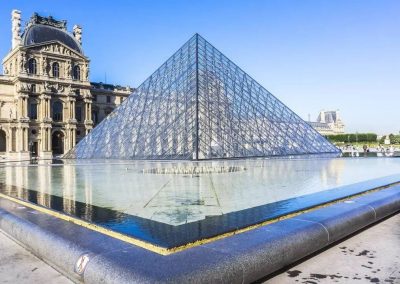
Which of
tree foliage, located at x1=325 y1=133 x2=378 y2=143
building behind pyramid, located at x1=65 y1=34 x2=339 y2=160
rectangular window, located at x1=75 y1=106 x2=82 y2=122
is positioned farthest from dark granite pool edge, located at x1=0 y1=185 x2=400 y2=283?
tree foliage, located at x1=325 y1=133 x2=378 y2=143

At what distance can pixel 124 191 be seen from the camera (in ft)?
25.6

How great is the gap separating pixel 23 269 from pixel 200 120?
1461cm

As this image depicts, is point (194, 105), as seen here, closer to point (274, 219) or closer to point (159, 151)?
point (159, 151)

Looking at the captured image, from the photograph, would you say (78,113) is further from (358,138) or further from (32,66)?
(358,138)

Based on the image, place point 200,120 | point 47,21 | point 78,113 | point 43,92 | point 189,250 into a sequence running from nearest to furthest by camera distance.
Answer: point 189,250
point 200,120
point 43,92
point 78,113
point 47,21

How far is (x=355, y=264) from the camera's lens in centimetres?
302

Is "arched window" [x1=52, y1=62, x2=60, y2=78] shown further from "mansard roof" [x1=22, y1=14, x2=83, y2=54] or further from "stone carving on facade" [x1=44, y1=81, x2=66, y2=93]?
"mansard roof" [x1=22, y1=14, x2=83, y2=54]

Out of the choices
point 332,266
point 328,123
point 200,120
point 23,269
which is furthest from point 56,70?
point 328,123

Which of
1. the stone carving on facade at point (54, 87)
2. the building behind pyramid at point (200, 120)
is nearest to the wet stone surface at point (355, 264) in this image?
the building behind pyramid at point (200, 120)

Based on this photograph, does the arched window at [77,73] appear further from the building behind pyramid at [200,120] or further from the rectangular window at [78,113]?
the building behind pyramid at [200,120]

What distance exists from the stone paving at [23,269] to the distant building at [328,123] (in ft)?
399

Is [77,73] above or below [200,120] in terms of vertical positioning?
above

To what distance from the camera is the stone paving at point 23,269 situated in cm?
275

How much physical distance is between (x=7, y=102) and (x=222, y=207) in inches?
1817
